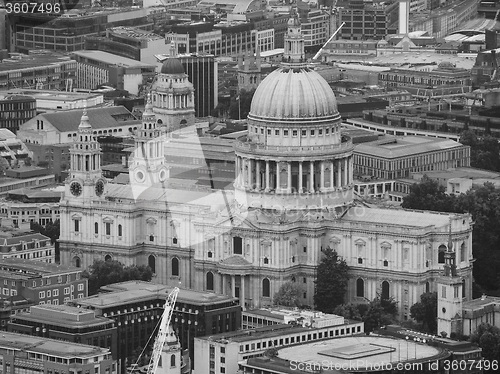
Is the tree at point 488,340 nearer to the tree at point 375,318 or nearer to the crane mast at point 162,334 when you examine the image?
the tree at point 375,318

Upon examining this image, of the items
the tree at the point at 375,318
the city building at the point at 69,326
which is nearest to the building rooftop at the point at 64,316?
the city building at the point at 69,326

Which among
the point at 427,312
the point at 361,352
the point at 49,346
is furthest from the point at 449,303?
the point at 49,346

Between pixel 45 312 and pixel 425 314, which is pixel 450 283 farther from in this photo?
pixel 45 312

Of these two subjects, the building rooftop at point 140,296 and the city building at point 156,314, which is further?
the building rooftop at point 140,296

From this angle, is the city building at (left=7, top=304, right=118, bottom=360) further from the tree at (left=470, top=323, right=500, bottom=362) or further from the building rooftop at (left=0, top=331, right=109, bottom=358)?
the tree at (left=470, top=323, right=500, bottom=362)

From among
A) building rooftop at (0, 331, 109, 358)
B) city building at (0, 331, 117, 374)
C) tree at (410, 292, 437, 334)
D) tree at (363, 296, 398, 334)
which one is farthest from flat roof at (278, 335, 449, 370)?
tree at (363, 296, 398, 334)

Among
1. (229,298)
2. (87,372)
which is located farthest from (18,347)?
(229,298)
